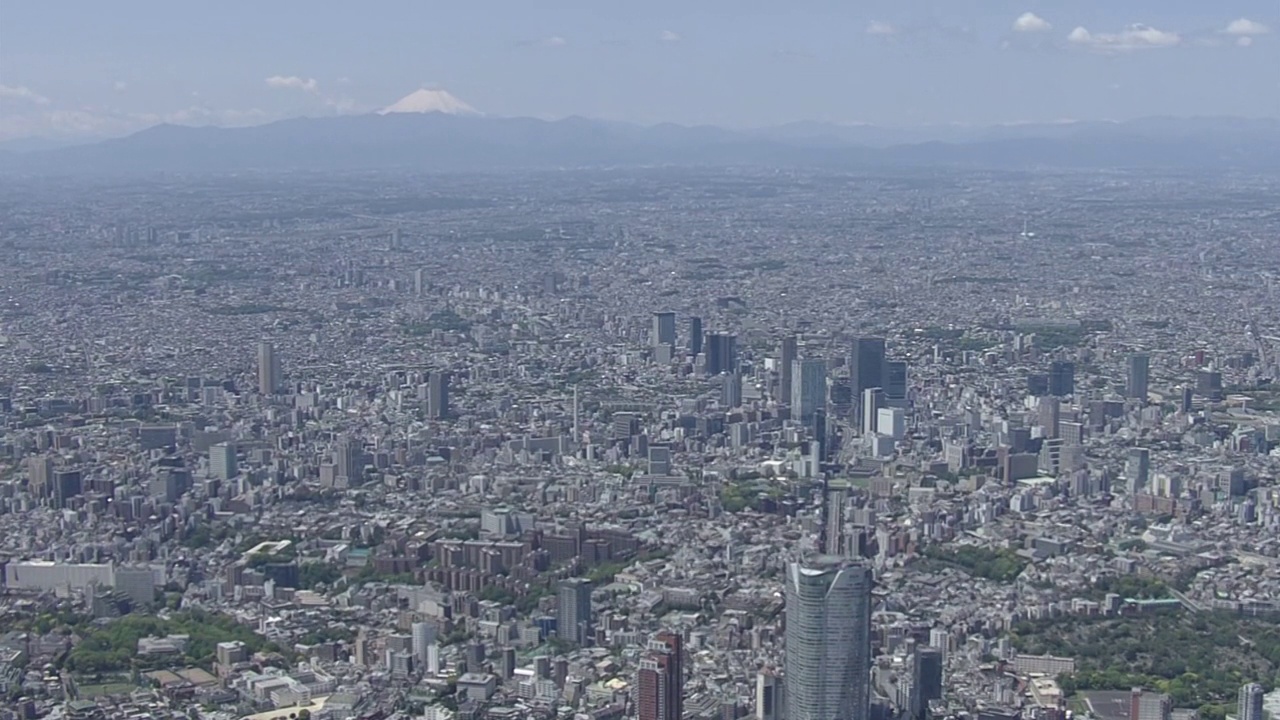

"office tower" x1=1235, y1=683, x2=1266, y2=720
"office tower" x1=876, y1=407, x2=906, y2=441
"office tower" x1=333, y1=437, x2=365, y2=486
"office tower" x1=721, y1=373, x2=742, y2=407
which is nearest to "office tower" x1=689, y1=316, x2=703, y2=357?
"office tower" x1=721, y1=373, x2=742, y2=407

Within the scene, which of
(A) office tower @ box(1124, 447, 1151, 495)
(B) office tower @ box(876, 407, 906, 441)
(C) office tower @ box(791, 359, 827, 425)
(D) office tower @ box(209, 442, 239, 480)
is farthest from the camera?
(C) office tower @ box(791, 359, 827, 425)

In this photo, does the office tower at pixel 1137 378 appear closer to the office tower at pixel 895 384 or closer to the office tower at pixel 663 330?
the office tower at pixel 895 384

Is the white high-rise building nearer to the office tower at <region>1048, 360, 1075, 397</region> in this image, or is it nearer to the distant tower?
the distant tower

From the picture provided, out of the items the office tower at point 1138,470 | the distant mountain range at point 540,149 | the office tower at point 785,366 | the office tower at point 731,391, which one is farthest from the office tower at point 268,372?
the distant mountain range at point 540,149

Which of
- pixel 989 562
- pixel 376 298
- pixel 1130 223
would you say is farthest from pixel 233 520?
pixel 1130 223

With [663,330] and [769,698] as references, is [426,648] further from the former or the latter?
[663,330]

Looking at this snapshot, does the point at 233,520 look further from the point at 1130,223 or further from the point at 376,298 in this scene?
the point at 1130,223

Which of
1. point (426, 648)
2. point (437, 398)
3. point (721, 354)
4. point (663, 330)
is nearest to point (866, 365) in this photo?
point (721, 354)

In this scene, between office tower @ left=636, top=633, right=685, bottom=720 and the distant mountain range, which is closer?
office tower @ left=636, top=633, right=685, bottom=720
